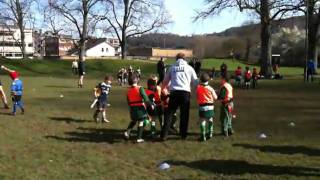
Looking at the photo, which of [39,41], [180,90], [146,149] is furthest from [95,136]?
[39,41]

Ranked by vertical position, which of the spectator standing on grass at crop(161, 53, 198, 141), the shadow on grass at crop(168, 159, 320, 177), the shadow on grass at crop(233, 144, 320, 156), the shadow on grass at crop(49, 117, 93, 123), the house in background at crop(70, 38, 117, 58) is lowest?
the shadow on grass at crop(233, 144, 320, 156)

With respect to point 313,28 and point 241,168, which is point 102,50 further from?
point 241,168

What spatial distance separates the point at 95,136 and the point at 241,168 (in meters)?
5.08

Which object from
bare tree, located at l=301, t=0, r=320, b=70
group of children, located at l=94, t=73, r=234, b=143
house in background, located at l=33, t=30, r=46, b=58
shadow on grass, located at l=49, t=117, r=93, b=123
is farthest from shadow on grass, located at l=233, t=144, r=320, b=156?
house in background, located at l=33, t=30, r=46, b=58

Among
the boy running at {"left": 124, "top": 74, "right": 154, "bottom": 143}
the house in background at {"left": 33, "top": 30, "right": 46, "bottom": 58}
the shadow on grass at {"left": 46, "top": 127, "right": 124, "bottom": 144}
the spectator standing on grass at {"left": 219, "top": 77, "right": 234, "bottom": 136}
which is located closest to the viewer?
the boy running at {"left": 124, "top": 74, "right": 154, "bottom": 143}

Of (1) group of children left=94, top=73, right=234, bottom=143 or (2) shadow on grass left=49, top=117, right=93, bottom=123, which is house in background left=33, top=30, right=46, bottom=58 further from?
(1) group of children left=94, top=73, right=234, bottom=143

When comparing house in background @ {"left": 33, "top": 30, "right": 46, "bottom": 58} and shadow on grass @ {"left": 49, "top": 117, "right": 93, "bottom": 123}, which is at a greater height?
house in background @ {"left": 33, "top": 30, "right": 46, "bottom": 58}

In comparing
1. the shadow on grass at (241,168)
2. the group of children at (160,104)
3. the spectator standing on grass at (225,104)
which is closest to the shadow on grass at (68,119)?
the group of children at (160,104)

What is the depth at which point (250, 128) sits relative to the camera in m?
15.4

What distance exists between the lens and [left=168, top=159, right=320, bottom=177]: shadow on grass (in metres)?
9.39

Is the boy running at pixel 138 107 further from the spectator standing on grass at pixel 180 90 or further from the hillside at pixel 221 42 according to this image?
the hillside at pixel 221 42

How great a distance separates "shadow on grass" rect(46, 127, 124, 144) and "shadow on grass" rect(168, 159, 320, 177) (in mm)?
3204

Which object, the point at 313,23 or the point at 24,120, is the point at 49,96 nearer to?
the point at 24,120

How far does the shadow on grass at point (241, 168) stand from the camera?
9.39 metres
